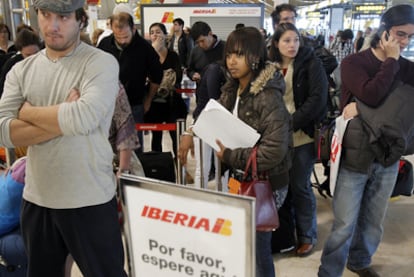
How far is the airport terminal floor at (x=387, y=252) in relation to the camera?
2.87 m

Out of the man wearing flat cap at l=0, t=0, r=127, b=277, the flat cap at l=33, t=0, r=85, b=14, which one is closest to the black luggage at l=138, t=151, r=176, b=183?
the man wearing flat cap at l=0, t=0, r=127, b=277

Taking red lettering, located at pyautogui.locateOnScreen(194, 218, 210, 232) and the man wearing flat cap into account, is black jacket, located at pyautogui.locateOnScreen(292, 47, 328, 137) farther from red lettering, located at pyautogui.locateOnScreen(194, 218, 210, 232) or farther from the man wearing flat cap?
red lettering, located at pyautogui.locateOnScreen(194, 218, 210, 232)

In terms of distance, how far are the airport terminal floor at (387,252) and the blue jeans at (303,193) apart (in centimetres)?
18

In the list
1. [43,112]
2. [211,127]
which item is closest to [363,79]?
[211,127]

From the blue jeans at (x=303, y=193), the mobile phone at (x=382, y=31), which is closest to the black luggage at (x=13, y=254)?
the blue jeans at (x=303, y=193)

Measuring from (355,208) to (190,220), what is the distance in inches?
56.6

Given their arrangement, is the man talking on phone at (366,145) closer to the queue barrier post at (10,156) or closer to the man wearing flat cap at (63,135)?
the man wearing flat cap at (63,135)

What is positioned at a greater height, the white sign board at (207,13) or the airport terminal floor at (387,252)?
the white sign board at (207,13)

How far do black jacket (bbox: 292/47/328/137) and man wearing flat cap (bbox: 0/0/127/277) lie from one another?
4.88ft

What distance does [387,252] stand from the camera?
3131 mm

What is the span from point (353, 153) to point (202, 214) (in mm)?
1321

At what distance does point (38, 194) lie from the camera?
160 cm

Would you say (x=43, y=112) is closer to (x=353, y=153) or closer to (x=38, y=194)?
(x=38, y=194)

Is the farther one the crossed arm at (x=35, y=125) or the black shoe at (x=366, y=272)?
the black shoe at (x=366, y=272)
